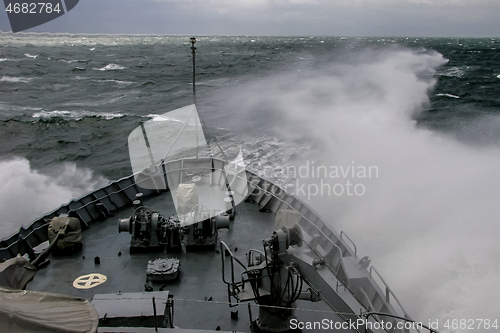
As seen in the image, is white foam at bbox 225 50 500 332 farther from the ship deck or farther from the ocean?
the ship deck

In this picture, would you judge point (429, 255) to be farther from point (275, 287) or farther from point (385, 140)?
point (385, 140)

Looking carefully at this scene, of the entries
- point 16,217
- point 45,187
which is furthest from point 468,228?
point 45,187

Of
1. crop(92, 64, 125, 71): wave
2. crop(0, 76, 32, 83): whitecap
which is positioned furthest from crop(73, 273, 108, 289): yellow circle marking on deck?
crop(92, 64, 125, 71): wave

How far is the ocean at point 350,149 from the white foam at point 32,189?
0.10 meters

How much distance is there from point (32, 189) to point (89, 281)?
1617cm

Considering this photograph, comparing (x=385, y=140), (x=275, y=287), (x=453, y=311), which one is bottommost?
(x=453, y=311)

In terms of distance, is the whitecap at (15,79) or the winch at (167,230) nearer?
the winch at (167,230)

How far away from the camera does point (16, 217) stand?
19.4 metres

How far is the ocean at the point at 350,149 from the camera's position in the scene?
575 inches

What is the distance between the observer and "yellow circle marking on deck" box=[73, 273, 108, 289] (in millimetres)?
8656

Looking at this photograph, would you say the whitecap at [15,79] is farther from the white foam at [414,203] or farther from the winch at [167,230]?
the winch at [167,230]

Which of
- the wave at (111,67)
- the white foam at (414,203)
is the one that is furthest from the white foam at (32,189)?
the wave at (111,67)

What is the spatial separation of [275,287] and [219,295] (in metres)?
2.32

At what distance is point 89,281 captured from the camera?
882cm
